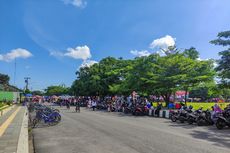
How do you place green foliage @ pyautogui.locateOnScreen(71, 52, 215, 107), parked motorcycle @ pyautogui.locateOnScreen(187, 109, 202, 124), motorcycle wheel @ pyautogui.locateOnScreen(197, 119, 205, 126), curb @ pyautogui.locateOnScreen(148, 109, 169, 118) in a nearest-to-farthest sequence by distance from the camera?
motorcycle wheel @ pyautogui.locateOnScreen(197, 119, 205, 126) < parked motorcycle @ pyautogui.locateOnScreen(187, 109, 202, 124) < curb @ pyautogui.locateOnScreen(148, 109, 169, 118) < green foliage @ pyautogui.locateOnScreen(71, 52, 215, 107)

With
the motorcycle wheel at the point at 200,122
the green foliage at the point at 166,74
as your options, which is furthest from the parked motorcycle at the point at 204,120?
the green foliage at the point at 166,74

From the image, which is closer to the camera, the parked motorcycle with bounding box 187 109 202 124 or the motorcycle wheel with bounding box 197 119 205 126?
the motorcycle wheel with bounding box 197 119 205 126

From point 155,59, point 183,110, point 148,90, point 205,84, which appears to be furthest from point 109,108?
point 183,110

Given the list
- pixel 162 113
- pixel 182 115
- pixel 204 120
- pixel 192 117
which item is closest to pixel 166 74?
pixel 162 113

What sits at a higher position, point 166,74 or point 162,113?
point 166,74

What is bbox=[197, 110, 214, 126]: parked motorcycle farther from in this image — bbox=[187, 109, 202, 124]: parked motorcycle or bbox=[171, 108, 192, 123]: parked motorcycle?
bbox=[171, 108, 192, 123]: parked motorcycle

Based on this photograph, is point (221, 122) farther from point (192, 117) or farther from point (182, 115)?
point (182, 115)

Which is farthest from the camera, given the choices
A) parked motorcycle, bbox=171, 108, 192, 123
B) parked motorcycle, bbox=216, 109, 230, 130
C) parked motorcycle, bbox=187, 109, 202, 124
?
parked motorcycle, bbox=171, 108, 192, 123

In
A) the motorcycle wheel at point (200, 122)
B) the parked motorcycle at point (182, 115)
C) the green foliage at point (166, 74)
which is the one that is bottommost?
the motorcycle wheel at point (200, 122)

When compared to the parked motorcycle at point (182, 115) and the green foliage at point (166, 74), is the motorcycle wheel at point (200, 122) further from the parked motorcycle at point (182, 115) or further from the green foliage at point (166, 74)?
the green foliage at point (166, 74)

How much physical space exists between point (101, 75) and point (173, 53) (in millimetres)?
23957

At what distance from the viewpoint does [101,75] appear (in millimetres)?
62219

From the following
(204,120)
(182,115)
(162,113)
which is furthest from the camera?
(162,113)

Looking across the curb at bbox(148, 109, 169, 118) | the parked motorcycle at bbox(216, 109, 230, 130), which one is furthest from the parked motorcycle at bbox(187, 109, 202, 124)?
the curb at bbox(148, 109, 169, 118)
